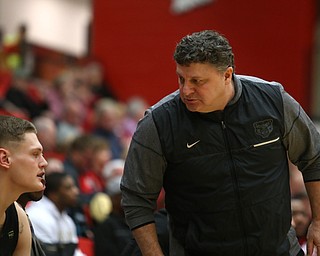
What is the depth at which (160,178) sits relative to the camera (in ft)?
12.6

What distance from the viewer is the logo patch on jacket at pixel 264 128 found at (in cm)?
380

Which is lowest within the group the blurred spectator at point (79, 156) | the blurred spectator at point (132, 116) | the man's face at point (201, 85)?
the blurred spectator at point (132, 116)

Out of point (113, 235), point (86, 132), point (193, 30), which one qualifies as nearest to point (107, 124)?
point (86, 132)

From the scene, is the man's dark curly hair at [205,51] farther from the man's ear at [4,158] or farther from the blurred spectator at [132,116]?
the blurred spectator at [132,116]

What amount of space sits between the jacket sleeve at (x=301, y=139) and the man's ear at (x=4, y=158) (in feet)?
4.04

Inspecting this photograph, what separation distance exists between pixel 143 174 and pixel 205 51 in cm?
62

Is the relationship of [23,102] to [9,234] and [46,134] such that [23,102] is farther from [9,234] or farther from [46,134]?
[9,234]

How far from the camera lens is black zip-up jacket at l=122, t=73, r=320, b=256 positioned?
3.72 meters

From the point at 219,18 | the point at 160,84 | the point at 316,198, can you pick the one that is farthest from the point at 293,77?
the point at 316,198

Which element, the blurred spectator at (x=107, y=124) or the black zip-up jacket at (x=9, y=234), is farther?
the blurred spectator at (x=107, y=124)

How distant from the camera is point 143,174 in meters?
3.81

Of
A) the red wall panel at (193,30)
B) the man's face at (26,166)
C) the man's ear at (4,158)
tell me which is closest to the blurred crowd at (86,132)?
the red wall panel at (193,30)

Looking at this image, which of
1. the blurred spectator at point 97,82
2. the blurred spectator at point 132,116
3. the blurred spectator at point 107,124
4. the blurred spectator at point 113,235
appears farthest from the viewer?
the blurred spectator at point 97,82

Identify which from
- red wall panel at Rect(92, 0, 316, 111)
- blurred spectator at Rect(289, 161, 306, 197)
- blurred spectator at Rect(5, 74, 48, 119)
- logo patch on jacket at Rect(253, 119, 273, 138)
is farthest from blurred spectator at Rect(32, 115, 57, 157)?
logo patch on jacket at Rect(253, 119, 273, 138)
